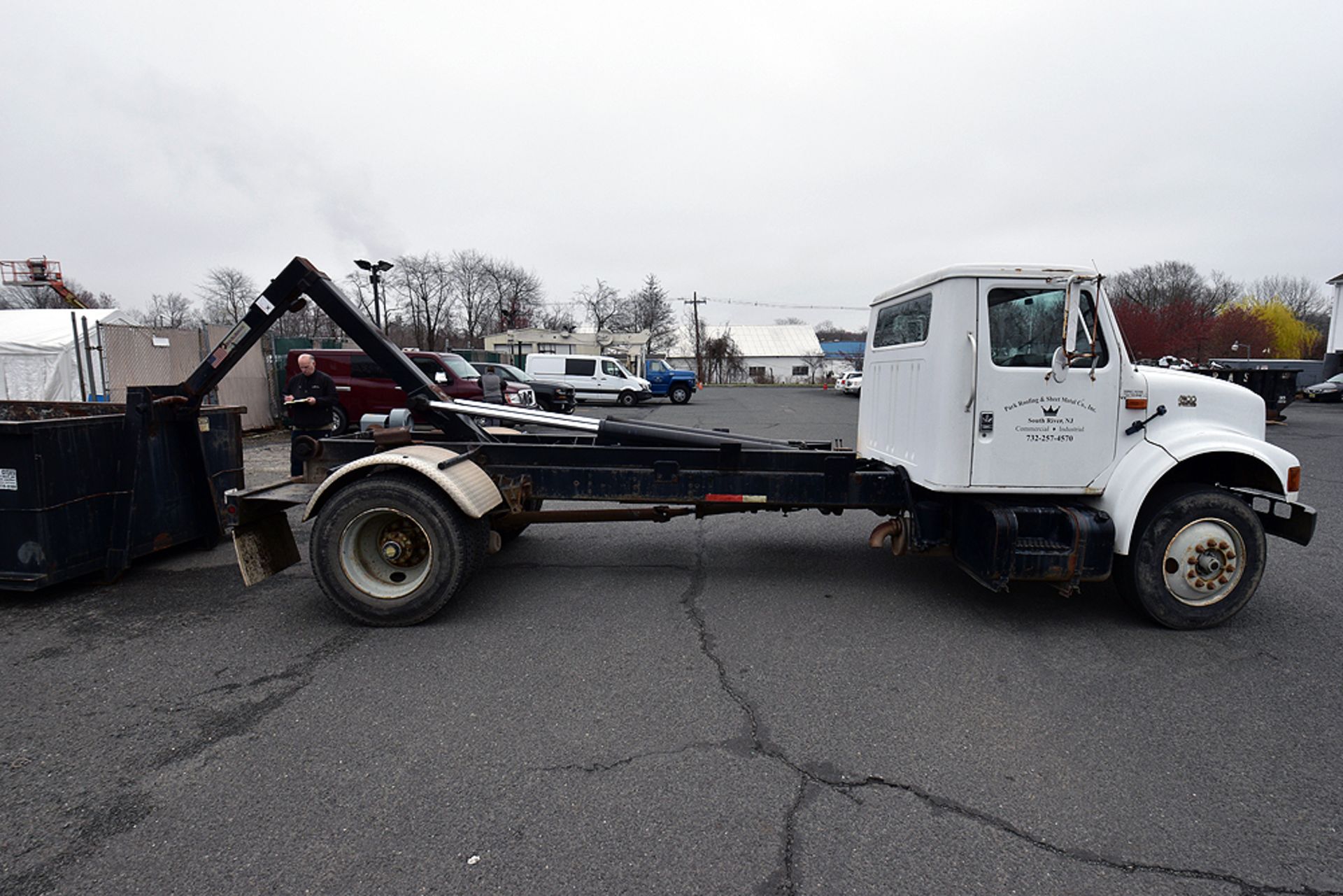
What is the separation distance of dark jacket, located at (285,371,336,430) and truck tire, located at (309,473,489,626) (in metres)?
3.51

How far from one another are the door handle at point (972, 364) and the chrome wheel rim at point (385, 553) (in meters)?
3.49

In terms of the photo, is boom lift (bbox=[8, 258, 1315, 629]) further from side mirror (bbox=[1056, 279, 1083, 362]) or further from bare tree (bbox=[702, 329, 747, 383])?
bare tree (bbox=[702, 329, 747, 383])

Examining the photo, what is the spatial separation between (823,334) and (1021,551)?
10943 cm

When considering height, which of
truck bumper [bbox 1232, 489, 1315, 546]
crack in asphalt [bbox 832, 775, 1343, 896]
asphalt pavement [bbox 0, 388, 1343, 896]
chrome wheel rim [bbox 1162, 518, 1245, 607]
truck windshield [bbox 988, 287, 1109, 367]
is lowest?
crack in asphalt [bbox 832, 775, 1343, 896]

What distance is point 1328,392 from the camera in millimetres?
30875

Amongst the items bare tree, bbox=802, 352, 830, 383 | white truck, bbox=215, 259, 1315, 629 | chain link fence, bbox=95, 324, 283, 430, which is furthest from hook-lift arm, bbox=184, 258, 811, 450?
bare tree, bbox=802, 352, 830, 383

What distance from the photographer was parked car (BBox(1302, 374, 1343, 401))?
30.8 metres

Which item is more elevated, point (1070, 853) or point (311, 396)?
point (311, 396)

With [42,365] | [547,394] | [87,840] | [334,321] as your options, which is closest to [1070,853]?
[87,840]

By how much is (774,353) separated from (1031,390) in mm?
84570

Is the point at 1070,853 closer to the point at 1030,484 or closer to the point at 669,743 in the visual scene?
the point at 669,743

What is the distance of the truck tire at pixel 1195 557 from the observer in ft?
14.1

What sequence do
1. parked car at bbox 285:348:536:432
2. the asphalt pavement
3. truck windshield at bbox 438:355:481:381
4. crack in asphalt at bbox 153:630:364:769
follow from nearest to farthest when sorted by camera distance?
the asphalt pavement, crack in asphalt at bbox 153:630:364:769, parked car at bbox 285:348:536:432, truck windshield at bbox 438:355:481:381

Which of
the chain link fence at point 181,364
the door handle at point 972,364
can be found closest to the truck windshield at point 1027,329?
the door handle at point 972,364
